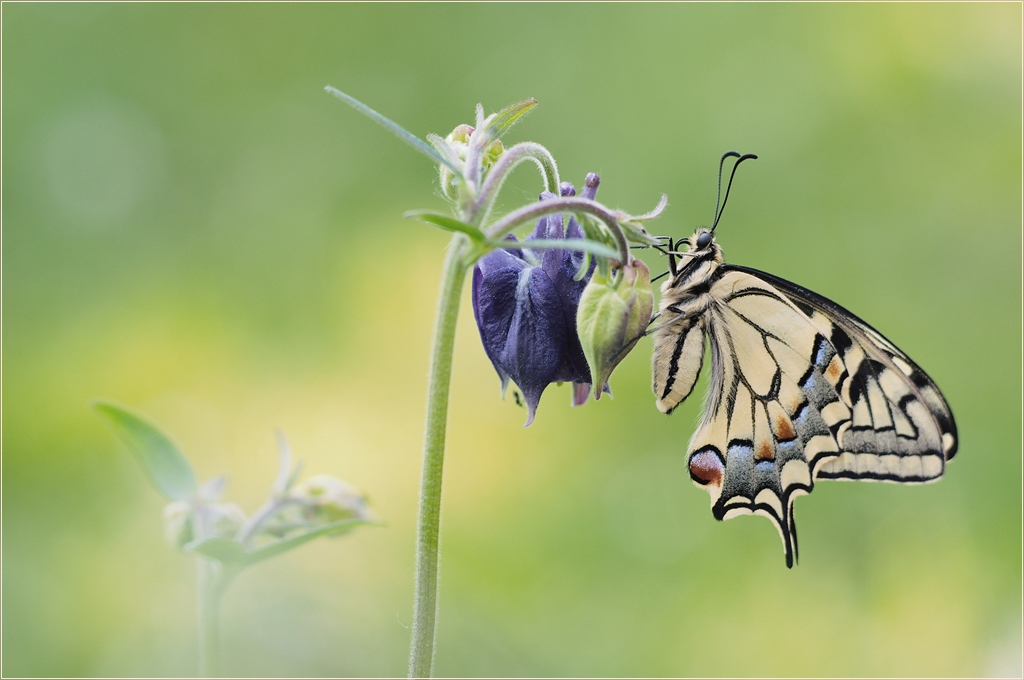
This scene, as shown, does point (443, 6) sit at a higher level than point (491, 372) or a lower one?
higher

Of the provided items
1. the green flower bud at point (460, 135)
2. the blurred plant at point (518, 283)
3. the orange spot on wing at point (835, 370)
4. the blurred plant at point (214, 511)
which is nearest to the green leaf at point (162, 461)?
the blurred plant at point (214, 511)

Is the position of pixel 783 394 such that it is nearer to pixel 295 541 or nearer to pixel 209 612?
pixel 295 541

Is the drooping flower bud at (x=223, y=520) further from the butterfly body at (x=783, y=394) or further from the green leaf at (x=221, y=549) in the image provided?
the butterfly body at (x=783, y=394)

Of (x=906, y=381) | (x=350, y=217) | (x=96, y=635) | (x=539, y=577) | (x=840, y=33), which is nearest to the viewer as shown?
(x=906, y=381)

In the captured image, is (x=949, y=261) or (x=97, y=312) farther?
(x=949, y=261)

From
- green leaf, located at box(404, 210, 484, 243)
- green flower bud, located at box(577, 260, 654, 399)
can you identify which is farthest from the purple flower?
green leaf, located at box(404, 210, 484, 243)

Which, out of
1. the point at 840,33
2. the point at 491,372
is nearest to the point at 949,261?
the point at 840,33

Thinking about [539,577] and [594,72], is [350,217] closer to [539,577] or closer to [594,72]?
[594,72]
